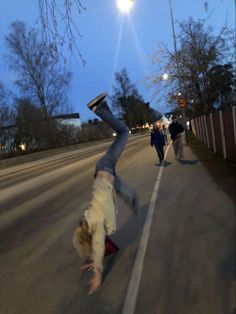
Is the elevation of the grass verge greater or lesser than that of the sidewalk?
lesser

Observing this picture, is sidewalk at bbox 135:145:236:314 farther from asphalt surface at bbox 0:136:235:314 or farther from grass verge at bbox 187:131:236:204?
grass verge at bbox 187:131:236:204

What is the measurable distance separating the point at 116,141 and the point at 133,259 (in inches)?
64.1

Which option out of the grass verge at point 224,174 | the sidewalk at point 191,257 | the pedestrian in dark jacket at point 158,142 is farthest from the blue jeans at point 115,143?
the pedestrian in dark jacket at point 158,142

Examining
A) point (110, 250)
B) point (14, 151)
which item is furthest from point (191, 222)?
point (14, 151)

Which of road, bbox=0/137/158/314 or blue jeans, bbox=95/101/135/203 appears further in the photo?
blue jeans, bbox=95/101/135/203

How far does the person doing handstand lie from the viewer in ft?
16.7

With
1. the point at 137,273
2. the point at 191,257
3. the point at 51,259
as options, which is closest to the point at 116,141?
the point at 137,273

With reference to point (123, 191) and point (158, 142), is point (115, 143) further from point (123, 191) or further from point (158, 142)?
point (158, 142)

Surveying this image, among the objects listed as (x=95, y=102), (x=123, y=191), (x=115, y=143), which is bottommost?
(x=123, y=191)

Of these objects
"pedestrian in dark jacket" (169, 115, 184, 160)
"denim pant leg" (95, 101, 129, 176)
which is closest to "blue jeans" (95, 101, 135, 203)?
"denim pant leg" (95, 101, 129, 176)

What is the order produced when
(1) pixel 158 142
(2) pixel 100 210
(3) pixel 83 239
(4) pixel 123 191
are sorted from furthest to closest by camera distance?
(1) pixel 158 142
(4) pixel 123 191
(3) pixel 83 239
(2) pixel 100 210

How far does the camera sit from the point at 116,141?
594 cm

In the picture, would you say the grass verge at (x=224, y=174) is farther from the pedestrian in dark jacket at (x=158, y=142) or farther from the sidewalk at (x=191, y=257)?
the pedestrian in dark jacket at (x=158, y=142)

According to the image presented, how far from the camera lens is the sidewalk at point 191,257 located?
15.7ft
